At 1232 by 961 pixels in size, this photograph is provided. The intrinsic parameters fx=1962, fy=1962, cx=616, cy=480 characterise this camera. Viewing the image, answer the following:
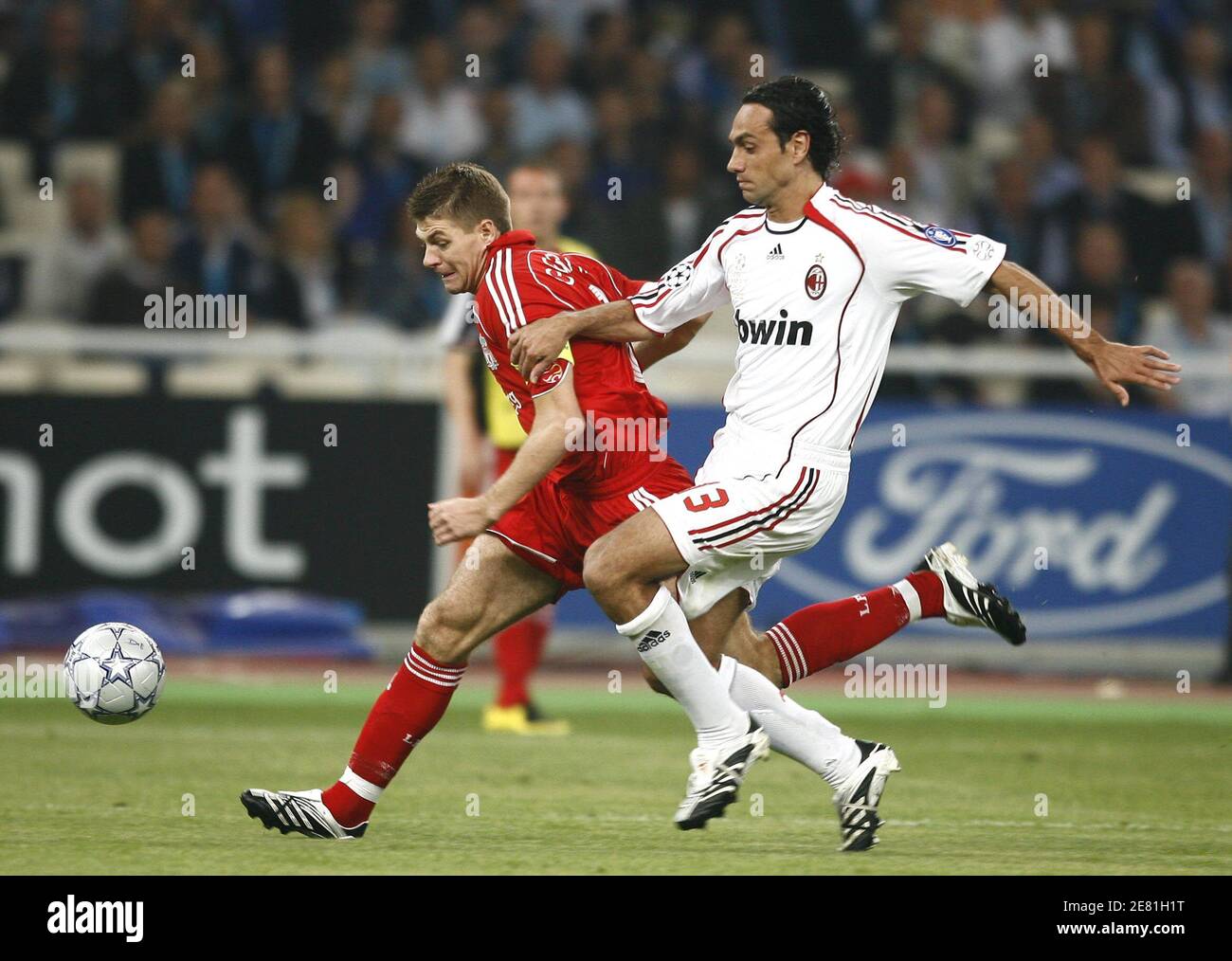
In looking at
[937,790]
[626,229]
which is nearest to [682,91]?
[626,229]

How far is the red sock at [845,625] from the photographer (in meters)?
6.14

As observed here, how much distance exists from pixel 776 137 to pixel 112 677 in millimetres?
2690

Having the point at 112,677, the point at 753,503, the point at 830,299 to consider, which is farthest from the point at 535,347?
the point at 112,677

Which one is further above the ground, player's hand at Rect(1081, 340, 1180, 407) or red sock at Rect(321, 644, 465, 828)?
player's hand at Rect(1081, 340, 1180, 407)

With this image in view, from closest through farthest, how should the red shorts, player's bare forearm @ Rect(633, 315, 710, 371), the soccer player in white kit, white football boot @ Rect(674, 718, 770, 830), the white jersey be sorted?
white football boot @ Rect(674, 718, 770, 830), the soccer player in white kit, the white jersey, the red shorts, player's bare forearm @ Rect(633, 315, 710, 371)

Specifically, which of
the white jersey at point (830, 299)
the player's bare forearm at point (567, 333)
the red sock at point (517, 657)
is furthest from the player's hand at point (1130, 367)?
the red sock at point (517, 657)

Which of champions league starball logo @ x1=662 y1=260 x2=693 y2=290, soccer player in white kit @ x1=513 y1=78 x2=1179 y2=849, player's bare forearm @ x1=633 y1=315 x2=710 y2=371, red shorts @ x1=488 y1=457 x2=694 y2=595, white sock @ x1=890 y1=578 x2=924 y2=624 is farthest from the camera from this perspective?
white sock @ x1=890 y1=578 x2=924 y2=624

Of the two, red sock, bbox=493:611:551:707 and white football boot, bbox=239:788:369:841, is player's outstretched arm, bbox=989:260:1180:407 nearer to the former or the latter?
white football boot, bbox=239:788:369:841

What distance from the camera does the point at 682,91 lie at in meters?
14.2

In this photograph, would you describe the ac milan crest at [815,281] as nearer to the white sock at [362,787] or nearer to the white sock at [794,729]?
the white sock at [794,729]

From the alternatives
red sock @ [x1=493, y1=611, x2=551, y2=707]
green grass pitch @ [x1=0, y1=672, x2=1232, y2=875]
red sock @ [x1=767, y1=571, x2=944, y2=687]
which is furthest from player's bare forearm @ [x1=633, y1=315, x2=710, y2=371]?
red sock @ [x1=493, y1=611, x2=551, y2=707]

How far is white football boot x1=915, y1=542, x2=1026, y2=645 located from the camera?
20.1 feet

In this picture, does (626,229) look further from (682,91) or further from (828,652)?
(828,652)

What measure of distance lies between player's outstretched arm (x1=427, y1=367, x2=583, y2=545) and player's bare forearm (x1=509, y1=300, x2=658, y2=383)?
0.30 ft
